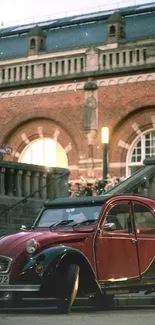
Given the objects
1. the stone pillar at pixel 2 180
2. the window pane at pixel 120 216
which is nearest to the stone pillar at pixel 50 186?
the stone pillar at pixel 2 180

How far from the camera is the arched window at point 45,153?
32562 mm

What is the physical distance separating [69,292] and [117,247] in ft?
4.38

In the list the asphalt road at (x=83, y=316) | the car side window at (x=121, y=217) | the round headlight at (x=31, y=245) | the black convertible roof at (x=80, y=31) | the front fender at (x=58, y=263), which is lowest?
the asphalt road at (x=83, y=316)

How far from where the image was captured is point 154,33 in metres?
37.9

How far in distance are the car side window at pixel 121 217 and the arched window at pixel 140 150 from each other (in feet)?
60.9

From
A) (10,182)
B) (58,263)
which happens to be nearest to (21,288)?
(58,263)

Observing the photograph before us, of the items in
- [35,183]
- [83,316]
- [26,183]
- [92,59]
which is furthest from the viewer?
[92,59]

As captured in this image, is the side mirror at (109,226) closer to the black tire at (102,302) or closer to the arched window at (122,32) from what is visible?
the black tire at (102,302)

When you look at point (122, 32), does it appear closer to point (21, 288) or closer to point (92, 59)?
point (92, 59)

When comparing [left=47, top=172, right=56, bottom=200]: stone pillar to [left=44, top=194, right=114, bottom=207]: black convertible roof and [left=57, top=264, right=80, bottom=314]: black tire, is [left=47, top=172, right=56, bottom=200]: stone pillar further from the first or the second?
[left=57, top=264, right=80, bottom=314]: black tire

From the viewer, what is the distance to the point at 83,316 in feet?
33.9

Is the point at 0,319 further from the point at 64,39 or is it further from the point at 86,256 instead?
the point at 64,39

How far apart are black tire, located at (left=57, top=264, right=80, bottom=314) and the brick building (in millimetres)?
19549

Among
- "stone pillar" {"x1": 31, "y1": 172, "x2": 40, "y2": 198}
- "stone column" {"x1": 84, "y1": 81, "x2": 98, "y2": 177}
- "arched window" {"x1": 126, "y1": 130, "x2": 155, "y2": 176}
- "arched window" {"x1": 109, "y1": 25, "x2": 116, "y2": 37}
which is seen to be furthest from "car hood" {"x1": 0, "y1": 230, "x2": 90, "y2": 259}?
"arched window" {"x1": 109, "y1": 25, "x2": 116, "y2": 37}
